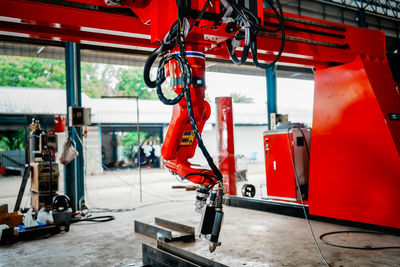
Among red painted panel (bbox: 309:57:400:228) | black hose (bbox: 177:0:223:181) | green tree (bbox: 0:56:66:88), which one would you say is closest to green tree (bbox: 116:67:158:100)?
green tree (bbox: 0:56:66:88)

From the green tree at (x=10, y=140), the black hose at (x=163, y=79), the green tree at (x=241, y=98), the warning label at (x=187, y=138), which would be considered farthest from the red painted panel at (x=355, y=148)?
the green tree at (x=241, y=98)

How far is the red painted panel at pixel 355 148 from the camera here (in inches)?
159

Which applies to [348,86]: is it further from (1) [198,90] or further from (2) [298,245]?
(1) [198,90]

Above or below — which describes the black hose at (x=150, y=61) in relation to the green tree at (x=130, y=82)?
below

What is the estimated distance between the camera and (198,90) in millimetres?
2371

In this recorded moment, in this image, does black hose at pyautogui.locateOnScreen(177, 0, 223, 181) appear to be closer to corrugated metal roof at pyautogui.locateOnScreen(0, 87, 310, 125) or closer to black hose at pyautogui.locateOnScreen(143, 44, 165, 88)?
black hose at pyautogui.locateOnScreen(143, 44, 165, 88)

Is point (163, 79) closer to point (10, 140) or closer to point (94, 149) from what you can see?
point (94, 149)

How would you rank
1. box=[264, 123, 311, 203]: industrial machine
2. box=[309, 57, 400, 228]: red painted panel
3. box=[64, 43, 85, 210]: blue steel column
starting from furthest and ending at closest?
1. box=[64, 43, 85, 210]: blue steel column
2. box=[264, 123, 311, 203]: industrial machine
3. box=[309, 57, 400, 228]: red painted panel

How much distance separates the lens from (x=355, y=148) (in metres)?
4.31

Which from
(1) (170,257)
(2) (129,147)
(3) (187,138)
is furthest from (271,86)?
(2) (129,147)

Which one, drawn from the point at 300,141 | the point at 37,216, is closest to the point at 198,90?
the point at 300,141

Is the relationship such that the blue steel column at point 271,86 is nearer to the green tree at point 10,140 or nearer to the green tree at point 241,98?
the green tree at point 10,140

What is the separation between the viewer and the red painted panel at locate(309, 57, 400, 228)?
13.3 feet

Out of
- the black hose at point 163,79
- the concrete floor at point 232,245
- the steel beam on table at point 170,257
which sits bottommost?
the concrete floor at point 232,245
